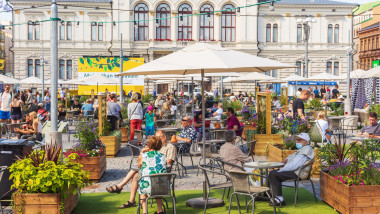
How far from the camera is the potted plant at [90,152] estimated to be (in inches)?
402

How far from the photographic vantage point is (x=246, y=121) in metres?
17.0

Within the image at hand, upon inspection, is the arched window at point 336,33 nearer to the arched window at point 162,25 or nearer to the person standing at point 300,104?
the arched window at point 162,25

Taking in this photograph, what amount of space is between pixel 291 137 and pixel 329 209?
3.29 metres

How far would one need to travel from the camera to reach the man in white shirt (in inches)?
744

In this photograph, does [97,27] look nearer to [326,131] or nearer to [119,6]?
[119,6]

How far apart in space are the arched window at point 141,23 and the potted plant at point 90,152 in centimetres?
4696

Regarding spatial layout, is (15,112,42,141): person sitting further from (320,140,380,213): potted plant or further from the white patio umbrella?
(320,140,380,213): potted plant

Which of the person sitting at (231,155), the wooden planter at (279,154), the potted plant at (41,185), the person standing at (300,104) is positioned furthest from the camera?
the person standing at (300,104)

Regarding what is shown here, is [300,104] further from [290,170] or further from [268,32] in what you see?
[268,32]

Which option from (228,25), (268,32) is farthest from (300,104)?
(268,32)

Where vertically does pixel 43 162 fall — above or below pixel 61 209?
above

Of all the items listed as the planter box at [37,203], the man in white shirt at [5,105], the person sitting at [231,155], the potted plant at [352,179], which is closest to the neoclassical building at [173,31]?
the man in white shirt at [5,105]

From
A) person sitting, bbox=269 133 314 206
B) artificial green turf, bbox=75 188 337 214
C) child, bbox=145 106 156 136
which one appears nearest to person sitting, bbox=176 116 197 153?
artificial green turf, bbox=75 188 337 214

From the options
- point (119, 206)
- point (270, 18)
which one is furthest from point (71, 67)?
point (119, 206)
